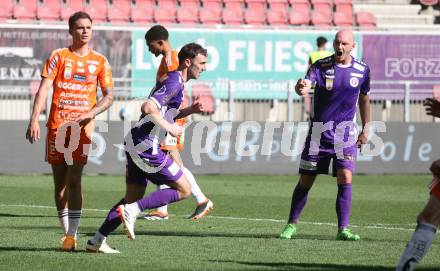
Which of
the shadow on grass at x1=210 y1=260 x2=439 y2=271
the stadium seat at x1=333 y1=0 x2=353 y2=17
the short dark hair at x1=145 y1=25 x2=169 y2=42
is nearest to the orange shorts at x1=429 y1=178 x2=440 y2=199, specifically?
the shadow on grass at x1=210 y1=260 x2=439 y2=271

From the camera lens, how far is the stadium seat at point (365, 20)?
29.9 meters

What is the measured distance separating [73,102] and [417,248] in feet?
13.4

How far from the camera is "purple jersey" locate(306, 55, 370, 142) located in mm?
11844

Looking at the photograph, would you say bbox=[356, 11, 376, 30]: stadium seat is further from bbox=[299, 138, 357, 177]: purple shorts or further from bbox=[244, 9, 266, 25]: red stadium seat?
bbox=[299, 138, 357, 177]: purple shorts

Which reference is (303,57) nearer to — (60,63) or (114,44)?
(114,44)

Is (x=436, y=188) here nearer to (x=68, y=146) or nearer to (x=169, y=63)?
(x=68, y=146)

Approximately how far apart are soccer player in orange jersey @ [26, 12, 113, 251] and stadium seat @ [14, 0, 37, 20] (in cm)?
1708

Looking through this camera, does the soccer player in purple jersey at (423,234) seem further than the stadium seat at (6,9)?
No

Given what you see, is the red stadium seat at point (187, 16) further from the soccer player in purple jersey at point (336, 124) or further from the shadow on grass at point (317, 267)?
the shadow on grass at point (317, 267)

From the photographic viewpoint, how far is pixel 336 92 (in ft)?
38.9

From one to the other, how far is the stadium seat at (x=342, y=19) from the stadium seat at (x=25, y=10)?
26.0ft

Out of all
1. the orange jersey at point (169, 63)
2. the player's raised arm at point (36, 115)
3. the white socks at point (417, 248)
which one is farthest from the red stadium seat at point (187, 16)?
the white socks at point (417, 248)

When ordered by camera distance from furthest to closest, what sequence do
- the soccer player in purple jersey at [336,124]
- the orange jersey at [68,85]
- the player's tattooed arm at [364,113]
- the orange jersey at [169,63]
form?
1. the orange jersey at [169,63]
2. the player's tattooed arm at [364,113]
3. the soccer player in purple jersey at [336,124]
4. the orange jersey at [68,85]

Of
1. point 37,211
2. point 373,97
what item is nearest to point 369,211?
point 37,211
